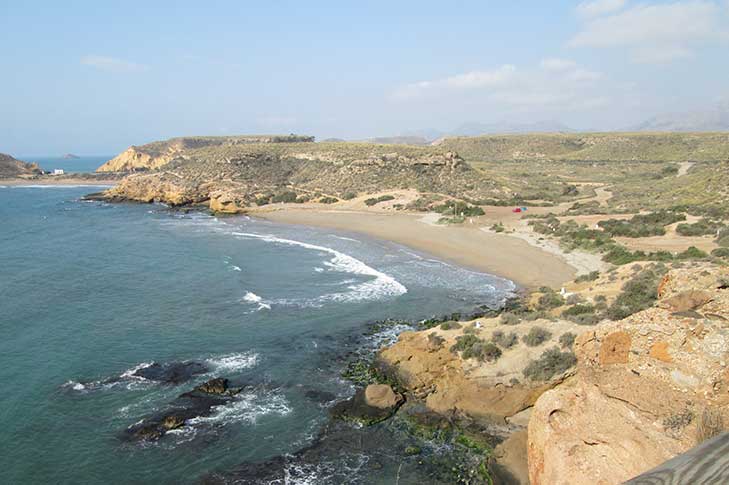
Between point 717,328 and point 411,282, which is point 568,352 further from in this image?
point 411,282

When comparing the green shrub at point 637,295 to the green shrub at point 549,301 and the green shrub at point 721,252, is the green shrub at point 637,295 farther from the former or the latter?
the green shrub at point 721,252

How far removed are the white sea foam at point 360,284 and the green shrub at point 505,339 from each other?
10.7 m

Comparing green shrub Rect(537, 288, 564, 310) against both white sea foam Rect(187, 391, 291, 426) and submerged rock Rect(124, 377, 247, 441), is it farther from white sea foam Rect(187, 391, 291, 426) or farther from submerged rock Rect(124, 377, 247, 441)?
submerged rock Rect(124, 377, 247, 441)

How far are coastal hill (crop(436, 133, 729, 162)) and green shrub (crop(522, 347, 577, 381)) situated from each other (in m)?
87.9

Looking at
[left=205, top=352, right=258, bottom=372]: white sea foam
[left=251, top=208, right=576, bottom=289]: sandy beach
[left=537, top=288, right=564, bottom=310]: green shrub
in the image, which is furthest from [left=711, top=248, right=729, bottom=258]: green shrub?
[left=205, top=352, right=258, bottom=372]: white sea foam

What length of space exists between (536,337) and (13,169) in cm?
15182

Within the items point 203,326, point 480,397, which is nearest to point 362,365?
point 480,397

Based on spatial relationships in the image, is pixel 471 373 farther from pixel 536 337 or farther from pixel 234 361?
pixel 234 361

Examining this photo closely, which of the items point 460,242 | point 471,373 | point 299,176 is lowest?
point 460,242

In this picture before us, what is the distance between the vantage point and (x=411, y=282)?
31375 millimetres

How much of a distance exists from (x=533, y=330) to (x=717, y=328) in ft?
33.4

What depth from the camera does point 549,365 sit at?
52.2 feet

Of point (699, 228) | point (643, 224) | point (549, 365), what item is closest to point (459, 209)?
point (643, 224)

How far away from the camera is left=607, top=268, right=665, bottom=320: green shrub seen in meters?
18.3
